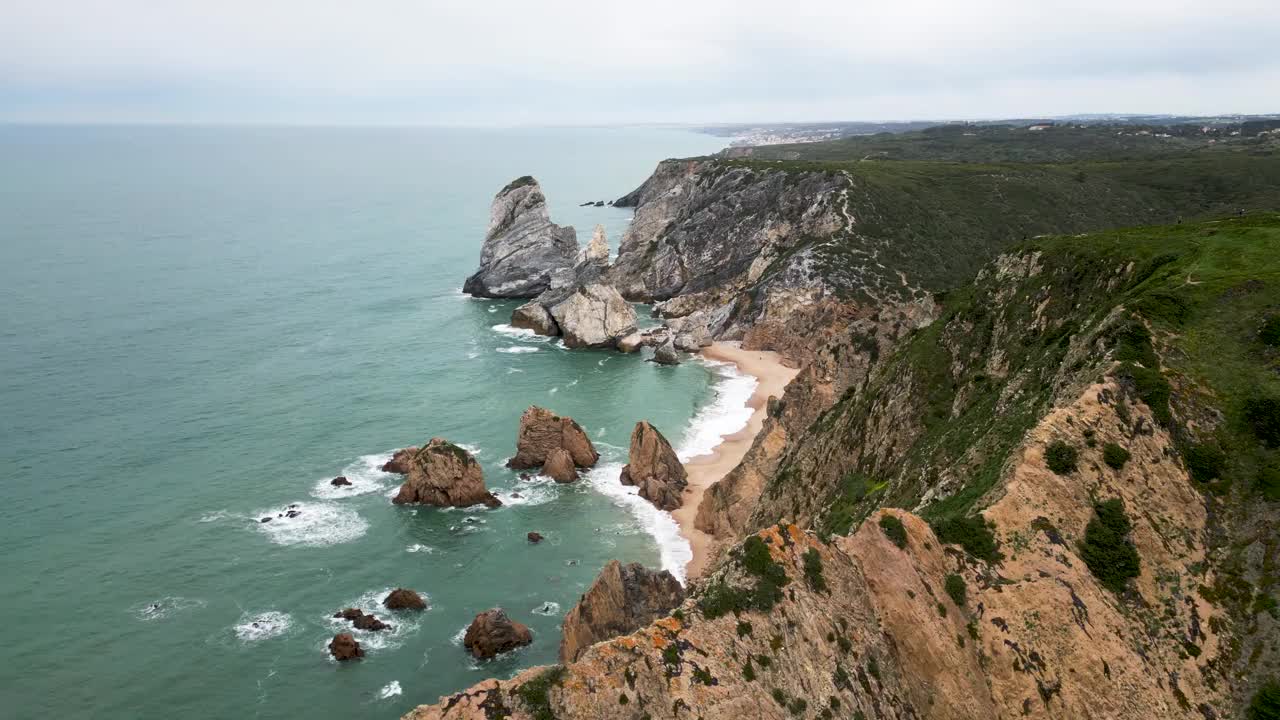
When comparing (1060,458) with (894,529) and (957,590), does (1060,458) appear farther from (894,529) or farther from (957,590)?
(894,529)

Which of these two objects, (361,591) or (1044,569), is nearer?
(1044,569)

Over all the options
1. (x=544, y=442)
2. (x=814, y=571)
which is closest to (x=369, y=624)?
(x=544, y=442)

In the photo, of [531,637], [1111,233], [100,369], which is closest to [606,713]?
[531,637]

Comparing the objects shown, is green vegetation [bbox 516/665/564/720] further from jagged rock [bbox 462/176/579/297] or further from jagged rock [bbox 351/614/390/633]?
jagged rock [bbox 462/176/579/297]

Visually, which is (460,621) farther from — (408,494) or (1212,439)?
(1212,439)

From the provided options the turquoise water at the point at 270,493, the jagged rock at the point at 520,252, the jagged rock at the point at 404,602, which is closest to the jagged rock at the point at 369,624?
the turquoise water at the point at 270,493

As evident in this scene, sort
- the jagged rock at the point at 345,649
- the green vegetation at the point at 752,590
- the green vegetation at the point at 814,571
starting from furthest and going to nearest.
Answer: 1. the jagged rock at the point at 345,649
2. the green vegetation at the point at 814,571
3. the green vegetation at the point at 752,590

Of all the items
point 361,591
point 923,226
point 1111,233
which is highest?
point 1111,233

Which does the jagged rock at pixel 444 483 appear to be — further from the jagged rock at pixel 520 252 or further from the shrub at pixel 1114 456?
the jagged rock at pixel 520 252
